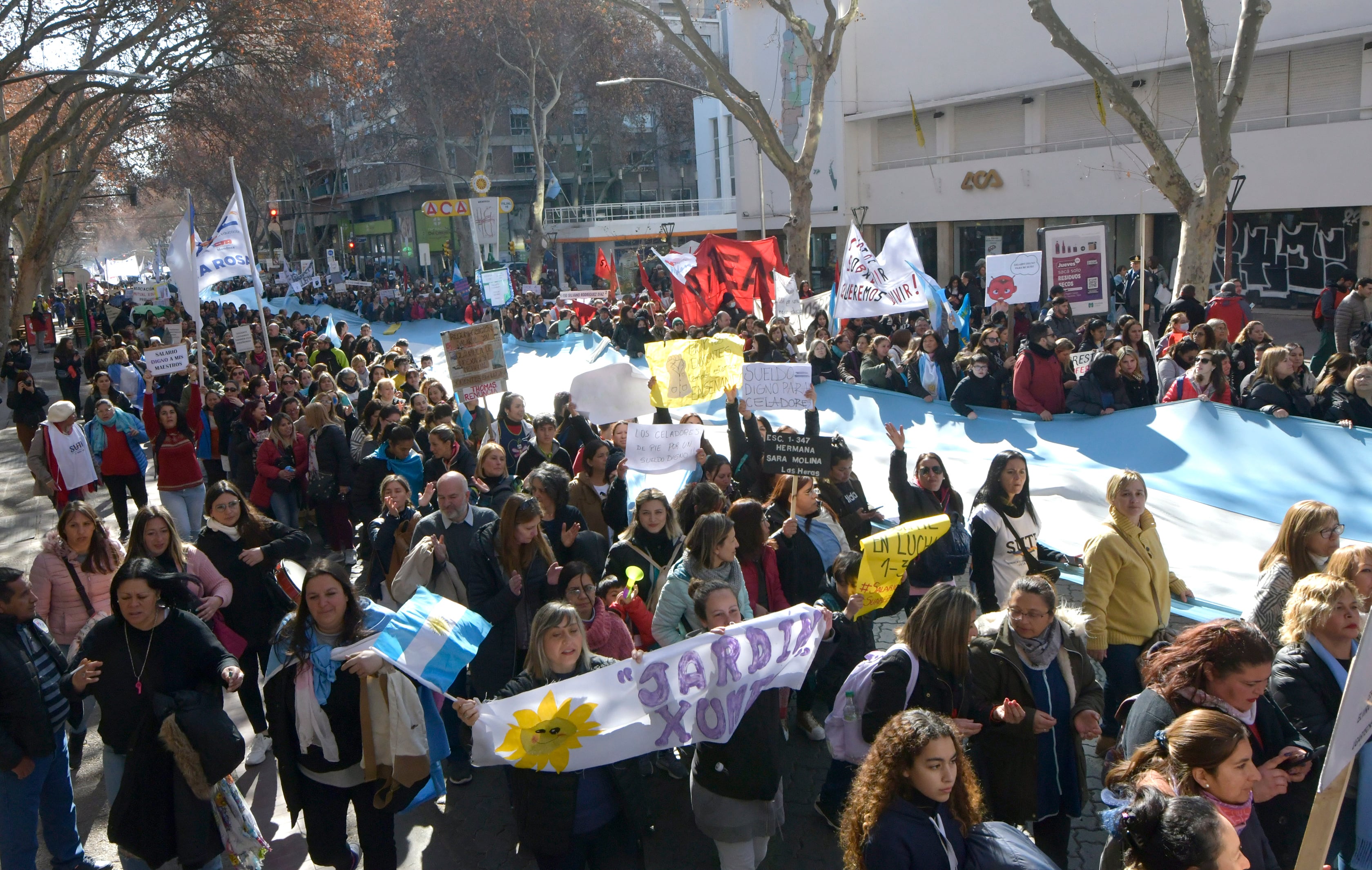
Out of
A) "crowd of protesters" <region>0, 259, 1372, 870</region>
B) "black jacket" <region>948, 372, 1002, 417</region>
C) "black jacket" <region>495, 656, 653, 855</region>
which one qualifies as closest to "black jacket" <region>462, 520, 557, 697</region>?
"crowd of protesters" <region>0, 259, 1372, 870</region>

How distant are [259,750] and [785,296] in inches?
460

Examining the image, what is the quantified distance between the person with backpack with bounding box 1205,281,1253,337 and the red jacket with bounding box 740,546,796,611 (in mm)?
9250

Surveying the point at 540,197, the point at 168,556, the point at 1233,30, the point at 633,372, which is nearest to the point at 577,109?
the point at 540,197

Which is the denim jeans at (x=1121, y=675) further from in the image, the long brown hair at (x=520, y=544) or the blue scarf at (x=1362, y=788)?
the long brown hair at (x=520, y=544)

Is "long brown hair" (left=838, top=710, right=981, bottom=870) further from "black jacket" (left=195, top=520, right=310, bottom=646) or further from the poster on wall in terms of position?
the poster on wall

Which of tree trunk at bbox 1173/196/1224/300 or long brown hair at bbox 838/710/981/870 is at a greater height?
tree trunk at bbox 1173/196/1224/300

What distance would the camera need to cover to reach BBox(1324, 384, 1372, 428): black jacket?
7.46 meters

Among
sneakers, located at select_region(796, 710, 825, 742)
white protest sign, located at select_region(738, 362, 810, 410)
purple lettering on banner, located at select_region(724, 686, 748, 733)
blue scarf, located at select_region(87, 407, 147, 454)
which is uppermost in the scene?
white protest sign, located at select_region(738, 362, 810, 410)

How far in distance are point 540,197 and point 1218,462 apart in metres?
36.0

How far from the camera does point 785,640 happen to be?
4215mm

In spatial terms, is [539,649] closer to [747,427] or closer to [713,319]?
[747,427]

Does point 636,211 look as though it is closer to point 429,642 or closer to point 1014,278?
point 1014,278

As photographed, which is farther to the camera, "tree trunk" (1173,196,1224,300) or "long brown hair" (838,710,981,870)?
"tree trunk" (1173,196,1224,300)

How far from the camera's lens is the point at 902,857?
2.82 meters
